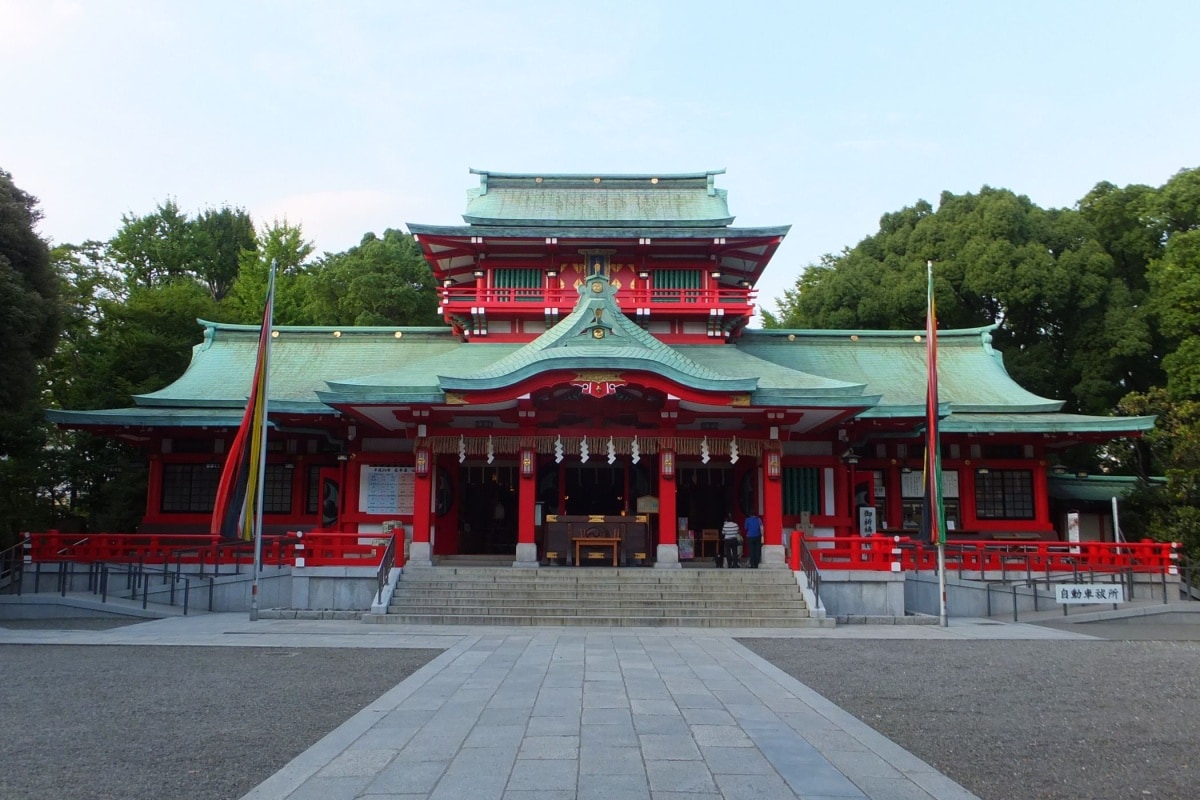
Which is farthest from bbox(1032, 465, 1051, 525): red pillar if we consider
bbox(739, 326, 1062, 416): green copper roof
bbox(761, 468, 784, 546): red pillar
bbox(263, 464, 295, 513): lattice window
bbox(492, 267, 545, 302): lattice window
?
bbox(263, 464, 295, 513): lattice window

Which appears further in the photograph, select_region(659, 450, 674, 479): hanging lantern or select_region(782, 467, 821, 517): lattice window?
select_region(782, 467, 821, 517): lattice window

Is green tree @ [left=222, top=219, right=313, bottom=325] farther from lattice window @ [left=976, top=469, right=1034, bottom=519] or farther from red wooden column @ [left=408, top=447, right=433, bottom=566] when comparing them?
lattice window @ [left=976, top=469, right=1034, bottom=519]

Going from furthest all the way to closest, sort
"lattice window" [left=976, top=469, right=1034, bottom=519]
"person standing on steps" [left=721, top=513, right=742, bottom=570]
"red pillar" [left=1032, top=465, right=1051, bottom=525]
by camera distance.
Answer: "lattice window" [left=976, top=469, right=1034, bottom=519] < "red pillar" [left=1032, top=465, right=1051, bottom=525] < "person standing on steps" [left=721, top=513, right=742, bottom=570]

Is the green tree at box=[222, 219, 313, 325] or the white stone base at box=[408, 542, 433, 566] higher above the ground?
the green tree at box=[222, 219, 313, 325]

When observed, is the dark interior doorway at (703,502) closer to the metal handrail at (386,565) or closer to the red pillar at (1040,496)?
the red pillar at (1040,496)

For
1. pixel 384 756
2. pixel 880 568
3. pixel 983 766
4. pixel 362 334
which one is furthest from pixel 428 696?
pixel 362 334

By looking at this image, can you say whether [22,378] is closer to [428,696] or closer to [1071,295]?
[428,696]

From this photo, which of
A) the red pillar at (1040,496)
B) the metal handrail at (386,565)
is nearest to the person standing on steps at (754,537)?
the red pillar at (1040,496)

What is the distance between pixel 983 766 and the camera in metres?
7.18

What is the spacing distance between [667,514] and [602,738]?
12.7m

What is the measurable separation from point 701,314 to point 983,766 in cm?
1899

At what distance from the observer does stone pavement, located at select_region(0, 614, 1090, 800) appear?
6.37 metres

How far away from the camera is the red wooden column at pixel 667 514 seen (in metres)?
20.0

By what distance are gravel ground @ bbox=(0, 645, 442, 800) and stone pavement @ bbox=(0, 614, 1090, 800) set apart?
48 cm
